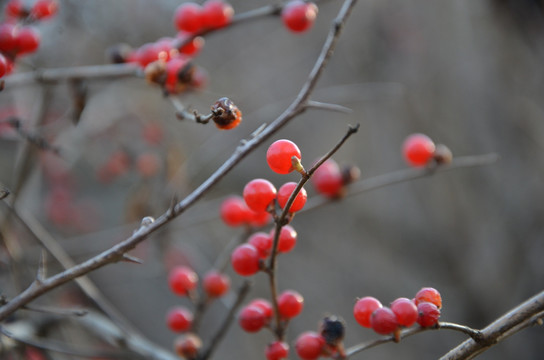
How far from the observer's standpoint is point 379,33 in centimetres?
374

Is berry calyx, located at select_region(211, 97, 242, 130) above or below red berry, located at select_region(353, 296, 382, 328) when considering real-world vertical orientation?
above

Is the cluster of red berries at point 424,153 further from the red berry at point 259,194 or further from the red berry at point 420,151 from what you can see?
the red berry at point 259,194

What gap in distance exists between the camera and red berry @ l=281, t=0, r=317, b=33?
1491mm

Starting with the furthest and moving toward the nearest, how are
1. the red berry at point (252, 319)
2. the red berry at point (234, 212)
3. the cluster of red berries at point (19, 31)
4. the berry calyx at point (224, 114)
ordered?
the red berry at point (234, 212) → the cluster of red berries at point (19, 31) → the red berry at point (252, 319) → the berry calyx at point (224, 114)

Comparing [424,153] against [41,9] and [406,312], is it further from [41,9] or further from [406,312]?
[41,9]

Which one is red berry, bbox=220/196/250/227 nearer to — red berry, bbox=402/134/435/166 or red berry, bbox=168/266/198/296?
red berry, bbox=168/266/198/296

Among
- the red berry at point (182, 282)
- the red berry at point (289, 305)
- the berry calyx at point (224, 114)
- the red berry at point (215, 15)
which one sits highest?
the red berry at point (215, 15)

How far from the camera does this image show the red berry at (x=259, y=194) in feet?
3.20

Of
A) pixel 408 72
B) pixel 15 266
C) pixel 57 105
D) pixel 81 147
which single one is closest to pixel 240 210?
pixel 15 266

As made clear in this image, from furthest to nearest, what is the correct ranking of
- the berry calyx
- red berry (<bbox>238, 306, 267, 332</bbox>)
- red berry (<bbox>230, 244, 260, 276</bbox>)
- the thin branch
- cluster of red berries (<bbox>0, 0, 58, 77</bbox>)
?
cluster of red berries (<bbox>0, 0, 58, 77</bbox>)
red berry (<bbox>238, 306, 267, 332</bbox>)
red berry (<bbox>230, 244, 260, 276</bbox>)
the berry calyx
the thin branch

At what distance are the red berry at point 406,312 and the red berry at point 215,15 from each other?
1.09 meters

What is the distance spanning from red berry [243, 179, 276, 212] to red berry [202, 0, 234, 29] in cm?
82

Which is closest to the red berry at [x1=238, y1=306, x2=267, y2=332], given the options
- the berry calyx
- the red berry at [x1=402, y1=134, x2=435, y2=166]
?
the berry calyx

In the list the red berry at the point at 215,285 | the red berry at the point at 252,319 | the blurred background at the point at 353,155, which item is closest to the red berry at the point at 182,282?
the red berry at the point at 215,285
